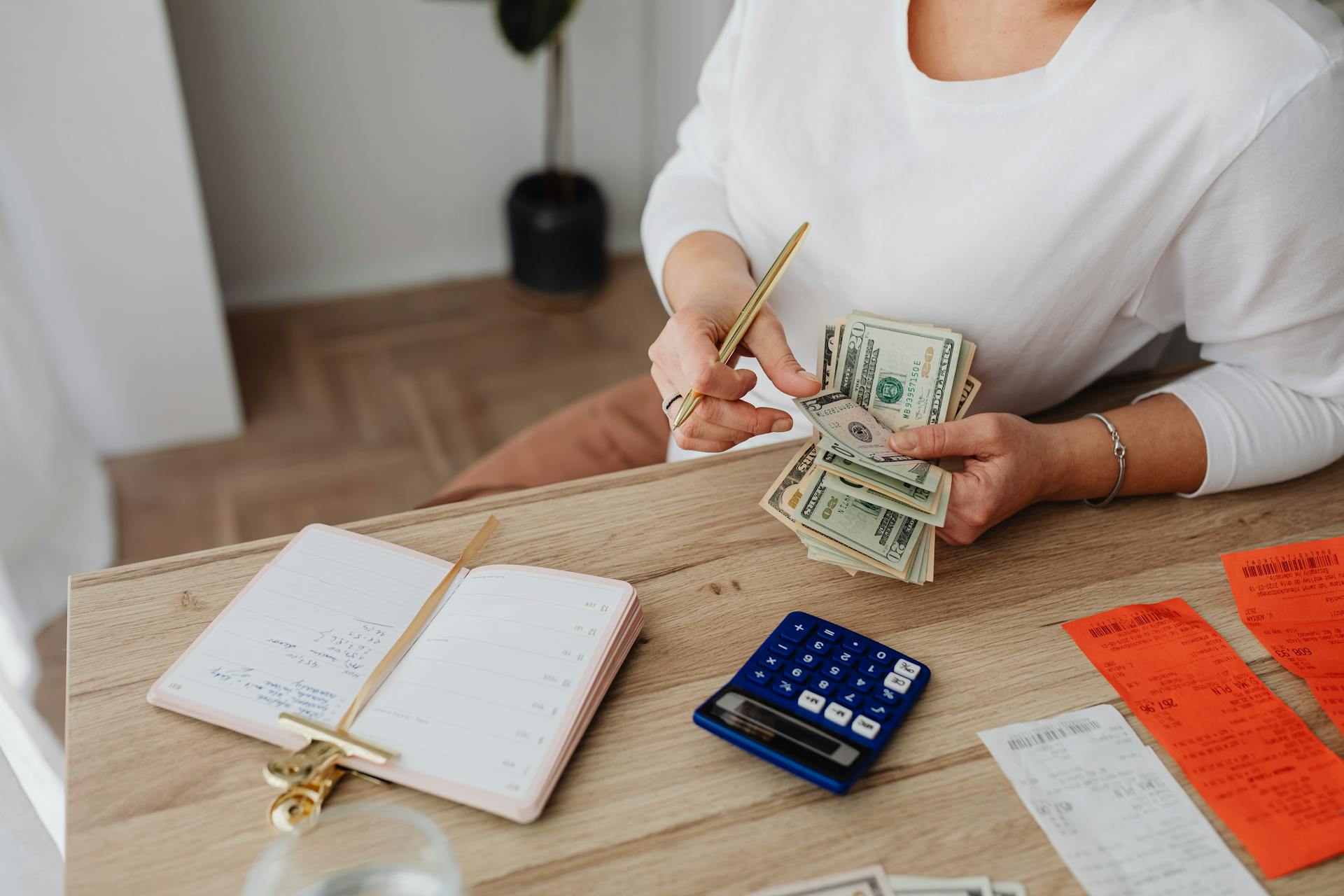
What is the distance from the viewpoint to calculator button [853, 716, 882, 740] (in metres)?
0.72

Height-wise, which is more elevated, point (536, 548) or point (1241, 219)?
point (1241, 219)

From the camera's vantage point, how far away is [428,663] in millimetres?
758

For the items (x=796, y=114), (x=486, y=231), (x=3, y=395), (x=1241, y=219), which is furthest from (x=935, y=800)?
(x=486, y=231)

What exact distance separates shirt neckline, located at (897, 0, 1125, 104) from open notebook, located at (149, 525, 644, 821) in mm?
598

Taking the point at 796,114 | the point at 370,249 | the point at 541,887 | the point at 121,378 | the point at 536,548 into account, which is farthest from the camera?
the point at 370,249

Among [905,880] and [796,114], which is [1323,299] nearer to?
[796,114]

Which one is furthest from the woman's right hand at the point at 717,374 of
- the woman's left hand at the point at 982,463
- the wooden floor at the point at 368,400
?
the wooden floor at the point at 368,400

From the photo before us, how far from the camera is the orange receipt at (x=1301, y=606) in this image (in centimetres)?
82

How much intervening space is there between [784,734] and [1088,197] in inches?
23.2

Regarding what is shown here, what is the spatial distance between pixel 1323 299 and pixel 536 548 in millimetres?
766

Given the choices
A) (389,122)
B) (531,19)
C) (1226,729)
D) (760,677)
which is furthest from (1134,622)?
(389,122)

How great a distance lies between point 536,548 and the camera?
0.89 metres

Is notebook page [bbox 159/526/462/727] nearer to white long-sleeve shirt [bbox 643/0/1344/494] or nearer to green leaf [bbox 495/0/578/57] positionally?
white long-sleeve shirt [bbox 643/0/1344/494]

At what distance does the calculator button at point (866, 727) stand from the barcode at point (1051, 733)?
10cm
